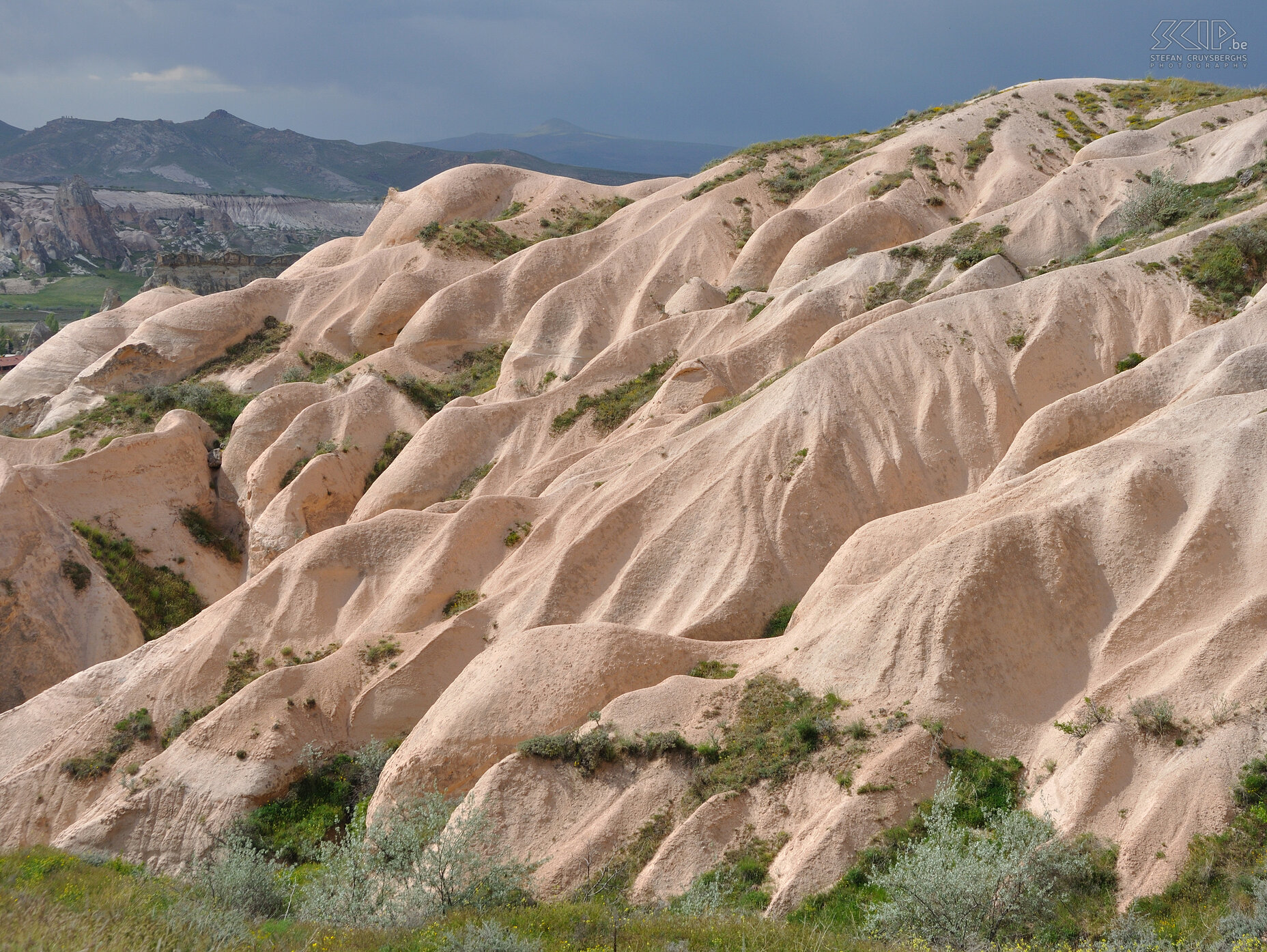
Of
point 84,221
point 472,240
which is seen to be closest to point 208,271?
point 472,240

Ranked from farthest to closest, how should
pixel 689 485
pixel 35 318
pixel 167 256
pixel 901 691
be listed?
pixel 35 318
pixel 167 256
pixel 689 485
pixel 901 691

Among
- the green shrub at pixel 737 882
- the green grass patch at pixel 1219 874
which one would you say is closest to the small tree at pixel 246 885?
the green shrub at pixel 737 882

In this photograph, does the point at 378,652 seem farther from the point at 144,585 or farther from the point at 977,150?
the point at 977,150

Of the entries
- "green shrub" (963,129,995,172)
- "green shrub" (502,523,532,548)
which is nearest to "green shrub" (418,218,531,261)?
"green shrub" (963,129,995,172)

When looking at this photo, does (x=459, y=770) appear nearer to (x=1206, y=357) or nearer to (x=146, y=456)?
(x=1206, y=357)

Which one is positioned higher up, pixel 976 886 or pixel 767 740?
pixel 976 886

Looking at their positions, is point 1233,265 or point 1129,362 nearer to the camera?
point 1129,362

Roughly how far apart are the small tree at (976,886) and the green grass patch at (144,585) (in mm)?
24707

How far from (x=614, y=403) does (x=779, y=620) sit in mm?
12826

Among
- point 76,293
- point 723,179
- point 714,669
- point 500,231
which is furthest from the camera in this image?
point 76,293

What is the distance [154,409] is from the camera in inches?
1447

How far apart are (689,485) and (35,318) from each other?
112868 mm

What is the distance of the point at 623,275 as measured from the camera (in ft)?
126

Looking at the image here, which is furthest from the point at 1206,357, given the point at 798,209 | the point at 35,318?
the point at 35,318
